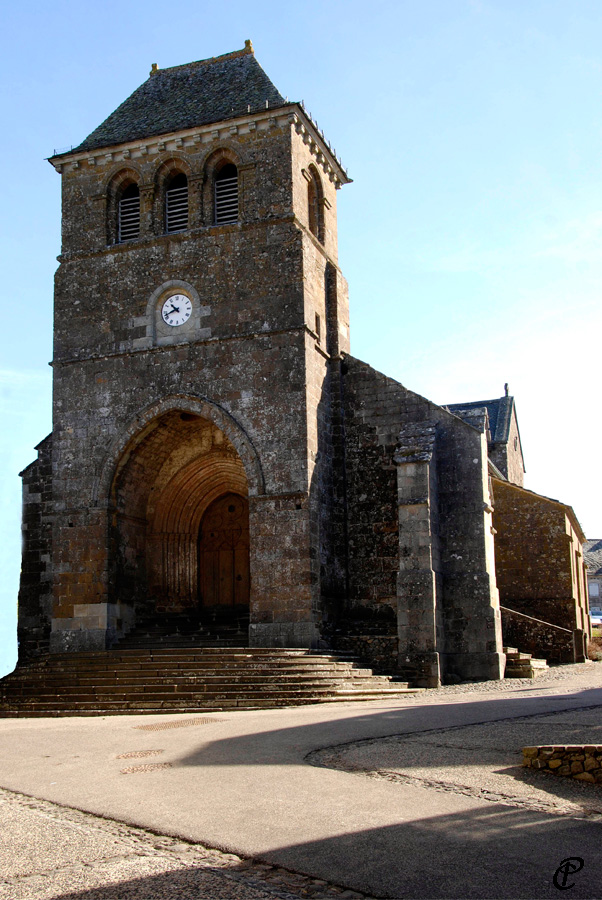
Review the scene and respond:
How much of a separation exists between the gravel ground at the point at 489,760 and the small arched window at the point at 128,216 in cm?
1456

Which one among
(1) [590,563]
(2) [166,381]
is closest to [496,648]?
(2) [166,381]

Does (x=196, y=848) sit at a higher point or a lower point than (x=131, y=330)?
lower

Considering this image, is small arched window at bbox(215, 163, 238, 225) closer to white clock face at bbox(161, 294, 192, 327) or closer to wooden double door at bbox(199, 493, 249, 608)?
white clock face at bbox(161, 294, 192, 327)

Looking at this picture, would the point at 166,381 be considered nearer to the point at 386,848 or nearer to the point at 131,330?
the point at 131,330

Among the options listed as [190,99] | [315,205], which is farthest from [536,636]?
[190,99]

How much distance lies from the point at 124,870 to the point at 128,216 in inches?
700

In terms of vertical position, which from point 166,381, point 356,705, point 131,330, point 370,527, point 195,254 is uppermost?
point 195,254

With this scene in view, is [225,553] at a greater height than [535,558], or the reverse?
[225,553]

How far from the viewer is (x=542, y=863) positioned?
5008mm

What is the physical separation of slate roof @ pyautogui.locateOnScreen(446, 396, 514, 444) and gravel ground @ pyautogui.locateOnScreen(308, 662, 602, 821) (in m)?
21.9

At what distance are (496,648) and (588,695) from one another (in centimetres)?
459

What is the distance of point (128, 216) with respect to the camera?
20.9 meters

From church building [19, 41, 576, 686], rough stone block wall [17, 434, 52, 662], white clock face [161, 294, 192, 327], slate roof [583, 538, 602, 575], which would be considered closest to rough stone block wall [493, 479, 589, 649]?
church building [19, 41, 576, 686]

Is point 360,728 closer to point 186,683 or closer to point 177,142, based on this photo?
point 186,683
